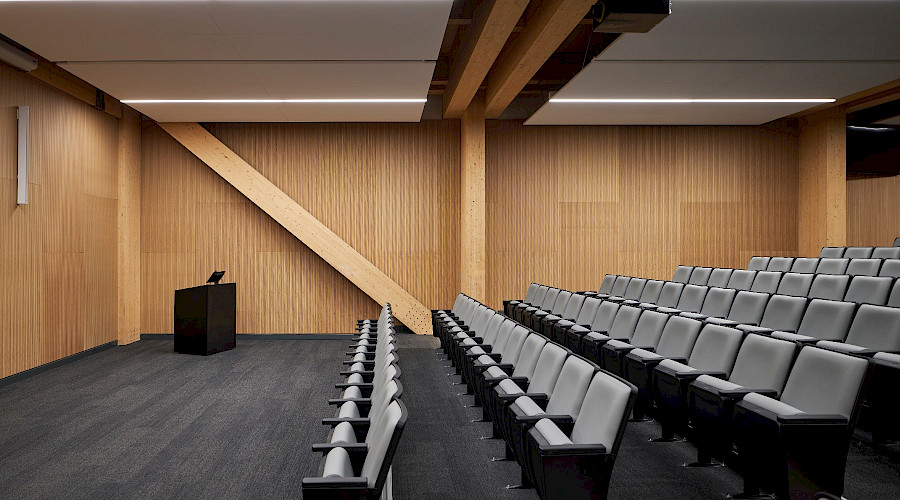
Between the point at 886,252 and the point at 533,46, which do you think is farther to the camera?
the point at 886,252

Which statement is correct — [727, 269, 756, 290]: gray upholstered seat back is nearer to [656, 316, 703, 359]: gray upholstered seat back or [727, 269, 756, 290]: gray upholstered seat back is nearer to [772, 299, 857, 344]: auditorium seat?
[772, 299, 857, 344]: auditorium seat

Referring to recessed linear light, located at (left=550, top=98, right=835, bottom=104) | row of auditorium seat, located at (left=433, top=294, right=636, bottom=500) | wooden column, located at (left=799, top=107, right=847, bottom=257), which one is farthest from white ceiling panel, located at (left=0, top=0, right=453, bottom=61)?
wooden column, located at (left=799, top=107, right=847, bottom=257)

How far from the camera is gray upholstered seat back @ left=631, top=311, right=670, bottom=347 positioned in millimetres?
3586

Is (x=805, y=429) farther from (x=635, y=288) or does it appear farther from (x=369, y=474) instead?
(x=635, y=288)

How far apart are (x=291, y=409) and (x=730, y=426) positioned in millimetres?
2751

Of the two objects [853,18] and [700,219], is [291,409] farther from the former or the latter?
[700,219]

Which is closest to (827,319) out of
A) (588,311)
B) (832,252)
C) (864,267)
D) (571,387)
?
(588,311)

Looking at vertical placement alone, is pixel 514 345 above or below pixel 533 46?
below

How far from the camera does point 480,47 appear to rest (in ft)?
15.6

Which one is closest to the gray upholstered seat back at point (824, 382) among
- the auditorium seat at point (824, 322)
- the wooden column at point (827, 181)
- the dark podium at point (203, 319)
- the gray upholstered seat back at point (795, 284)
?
the auditorium seat at point (824, 322)

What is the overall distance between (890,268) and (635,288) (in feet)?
6.49

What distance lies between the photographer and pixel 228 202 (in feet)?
24.7

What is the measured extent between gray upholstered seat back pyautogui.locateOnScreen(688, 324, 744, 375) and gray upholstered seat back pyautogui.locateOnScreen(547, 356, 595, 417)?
0.81 metres

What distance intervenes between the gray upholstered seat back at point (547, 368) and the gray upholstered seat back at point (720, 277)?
362 cm
